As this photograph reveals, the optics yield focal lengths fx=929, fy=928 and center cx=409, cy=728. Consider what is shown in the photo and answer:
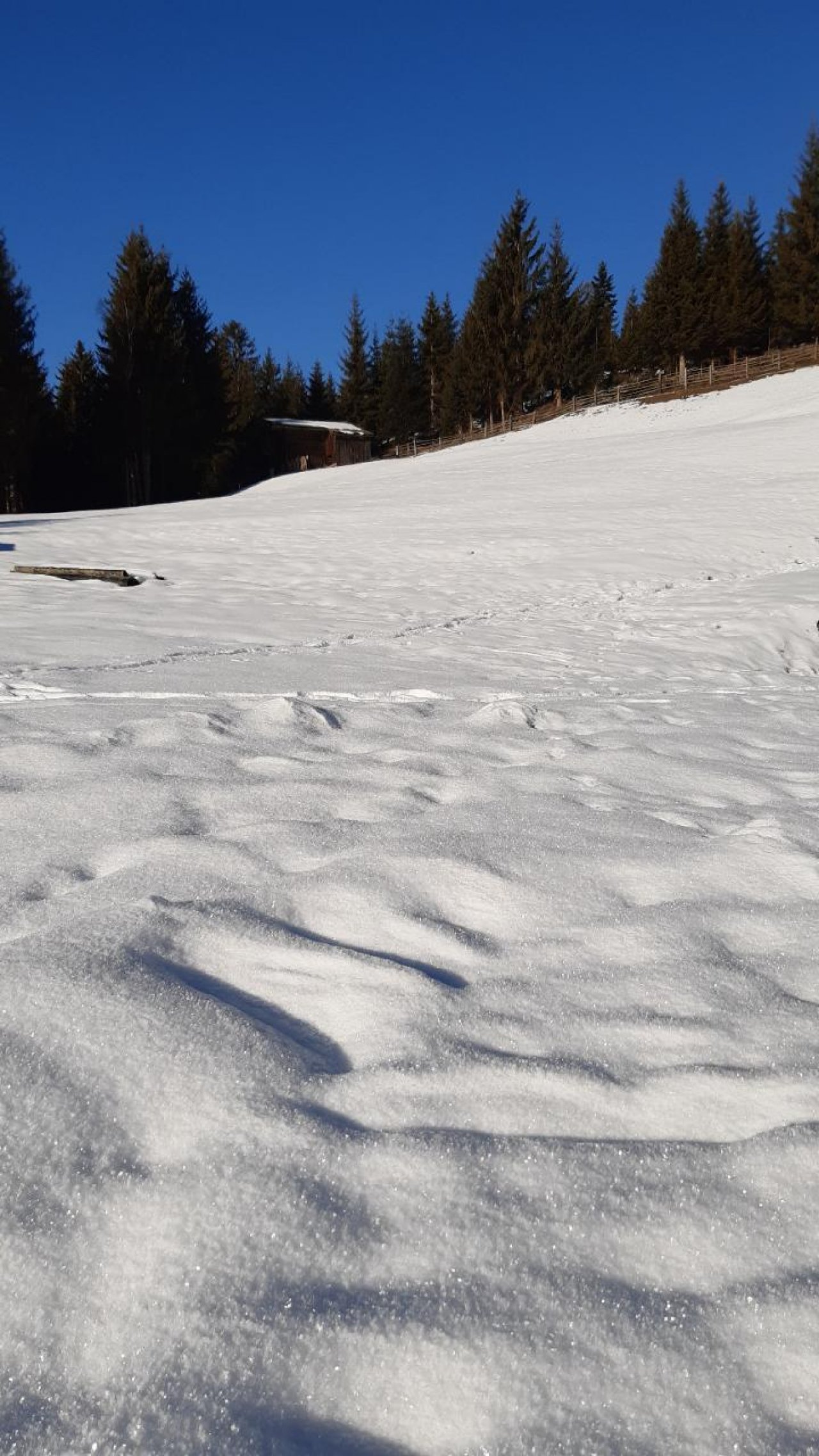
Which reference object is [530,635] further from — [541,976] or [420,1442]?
[420,1442]

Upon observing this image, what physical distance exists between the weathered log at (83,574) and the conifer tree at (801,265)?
43.0m

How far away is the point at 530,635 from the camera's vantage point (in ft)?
21.9

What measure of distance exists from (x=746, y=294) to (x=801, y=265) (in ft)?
8.64

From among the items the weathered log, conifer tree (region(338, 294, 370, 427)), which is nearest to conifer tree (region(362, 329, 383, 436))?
conifer tree (region(338, 294, 370, 427))

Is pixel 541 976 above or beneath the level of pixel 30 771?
beneath

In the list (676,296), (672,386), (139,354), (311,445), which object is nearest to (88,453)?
(139,354)

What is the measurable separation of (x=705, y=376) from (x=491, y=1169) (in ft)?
142

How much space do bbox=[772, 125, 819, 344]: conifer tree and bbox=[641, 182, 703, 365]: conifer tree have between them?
3.75 m

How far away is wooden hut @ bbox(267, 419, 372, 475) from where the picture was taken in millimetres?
45188

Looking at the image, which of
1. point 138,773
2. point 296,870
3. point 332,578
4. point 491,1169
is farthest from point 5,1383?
point 332,578

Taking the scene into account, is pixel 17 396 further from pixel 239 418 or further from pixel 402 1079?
pixel 402 1079

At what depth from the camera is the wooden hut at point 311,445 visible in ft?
148

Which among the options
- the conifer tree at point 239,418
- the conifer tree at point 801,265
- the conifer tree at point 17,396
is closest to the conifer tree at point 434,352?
the conifer tree at point 239,418

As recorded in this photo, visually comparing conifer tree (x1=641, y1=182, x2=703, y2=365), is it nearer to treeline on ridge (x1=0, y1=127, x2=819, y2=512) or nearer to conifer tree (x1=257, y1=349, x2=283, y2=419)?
treeline on ridge (x1=0, y1=127, x2=819, y2=512)
